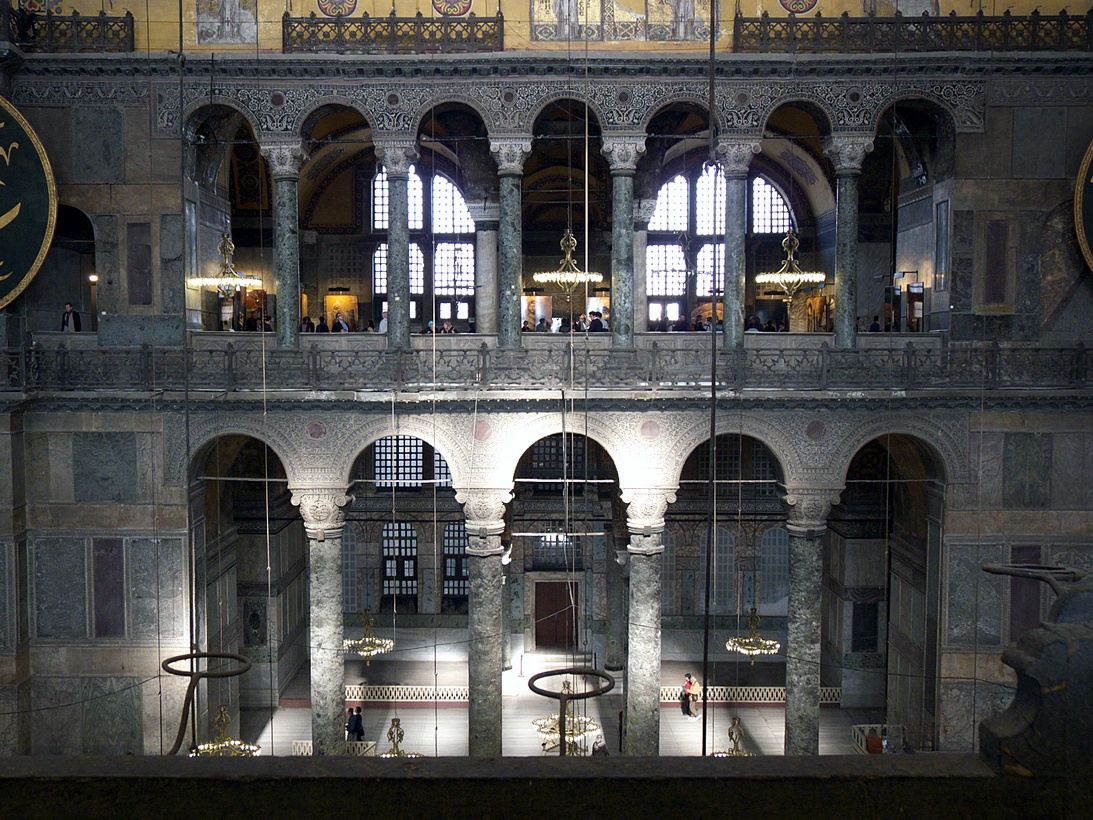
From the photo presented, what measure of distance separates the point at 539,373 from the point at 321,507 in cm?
384

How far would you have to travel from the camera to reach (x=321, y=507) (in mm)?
14461

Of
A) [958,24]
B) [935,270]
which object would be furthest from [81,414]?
[958,24]

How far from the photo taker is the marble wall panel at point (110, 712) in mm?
14422

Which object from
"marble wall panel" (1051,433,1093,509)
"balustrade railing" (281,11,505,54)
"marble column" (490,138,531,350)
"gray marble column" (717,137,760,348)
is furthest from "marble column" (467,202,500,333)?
"marble wall panel" (1051,433,1093,509)

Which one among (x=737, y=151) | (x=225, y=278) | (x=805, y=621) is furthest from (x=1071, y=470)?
(x=225, y=278)

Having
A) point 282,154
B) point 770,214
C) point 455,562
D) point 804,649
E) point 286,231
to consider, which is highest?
point 770,214

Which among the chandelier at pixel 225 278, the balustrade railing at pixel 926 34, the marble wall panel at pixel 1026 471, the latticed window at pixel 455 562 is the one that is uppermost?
the balustrade railing at pixel 926 34

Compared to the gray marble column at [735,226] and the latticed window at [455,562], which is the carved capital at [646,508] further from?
the latticed window at [455,562]

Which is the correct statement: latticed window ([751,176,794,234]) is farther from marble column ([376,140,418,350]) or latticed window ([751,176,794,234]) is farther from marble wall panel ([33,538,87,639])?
marble wall panel ([33,538,87,639])

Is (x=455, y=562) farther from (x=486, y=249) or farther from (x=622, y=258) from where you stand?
(x=622, y=258)

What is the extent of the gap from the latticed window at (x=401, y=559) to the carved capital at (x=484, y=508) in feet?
24.8

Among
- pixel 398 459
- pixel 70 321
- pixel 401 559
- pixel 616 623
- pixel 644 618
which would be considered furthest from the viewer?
pixel 398 459

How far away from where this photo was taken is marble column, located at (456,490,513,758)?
14.5 m

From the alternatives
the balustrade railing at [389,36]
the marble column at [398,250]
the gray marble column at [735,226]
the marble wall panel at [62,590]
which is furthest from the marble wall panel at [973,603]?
the marble wall panel at [62,590]
